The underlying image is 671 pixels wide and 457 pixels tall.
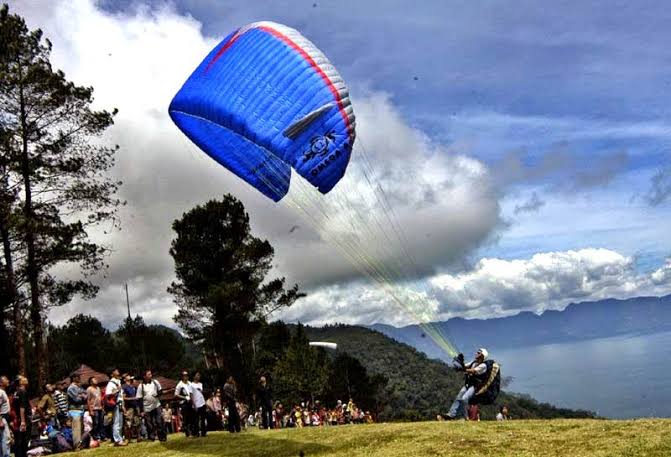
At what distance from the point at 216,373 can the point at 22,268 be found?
22.9 meters

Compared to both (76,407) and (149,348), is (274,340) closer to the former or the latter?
(149,348)

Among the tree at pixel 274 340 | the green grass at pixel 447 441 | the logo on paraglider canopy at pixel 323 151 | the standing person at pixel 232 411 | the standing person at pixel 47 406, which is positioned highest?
the logo on paraglider canopy at pixel 323 151

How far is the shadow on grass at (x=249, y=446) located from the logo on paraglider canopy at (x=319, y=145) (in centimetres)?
602

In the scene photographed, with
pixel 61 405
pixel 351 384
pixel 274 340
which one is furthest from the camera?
pixel 351 384

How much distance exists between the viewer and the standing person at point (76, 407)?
15879 mm

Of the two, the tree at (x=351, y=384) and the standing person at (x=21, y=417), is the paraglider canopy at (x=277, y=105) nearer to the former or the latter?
the standing person at (x=21, y=417)

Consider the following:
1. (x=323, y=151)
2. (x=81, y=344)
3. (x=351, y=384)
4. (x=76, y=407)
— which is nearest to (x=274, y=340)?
(x=351, y=384)

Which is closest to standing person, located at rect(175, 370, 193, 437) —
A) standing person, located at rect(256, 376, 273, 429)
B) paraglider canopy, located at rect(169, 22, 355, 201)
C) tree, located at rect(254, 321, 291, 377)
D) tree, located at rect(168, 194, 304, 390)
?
standing person, located at rect(256, 376, 273, 429)

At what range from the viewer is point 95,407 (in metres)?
16.1

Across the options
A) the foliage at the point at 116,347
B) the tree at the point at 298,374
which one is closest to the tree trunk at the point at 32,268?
the tree at the point at 298,374

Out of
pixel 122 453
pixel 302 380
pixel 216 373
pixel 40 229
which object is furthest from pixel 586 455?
pixel 302 380

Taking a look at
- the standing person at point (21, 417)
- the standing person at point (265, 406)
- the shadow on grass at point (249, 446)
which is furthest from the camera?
the standing person at point (265, 406)

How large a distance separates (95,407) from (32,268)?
7.48 metres

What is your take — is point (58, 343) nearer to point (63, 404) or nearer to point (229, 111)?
point (63, 404)
